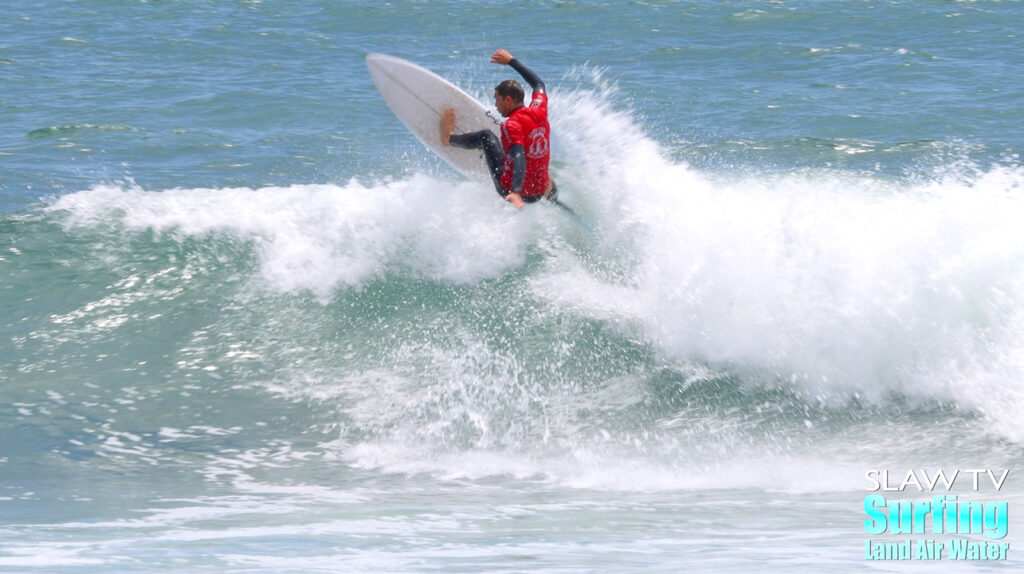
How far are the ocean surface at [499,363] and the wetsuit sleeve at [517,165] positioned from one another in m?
1.03

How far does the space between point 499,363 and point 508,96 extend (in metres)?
1.97

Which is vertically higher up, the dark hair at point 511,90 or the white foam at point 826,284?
the dark hair at point 511,90

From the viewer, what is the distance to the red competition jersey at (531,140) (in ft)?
25.6

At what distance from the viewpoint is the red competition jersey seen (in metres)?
7.80

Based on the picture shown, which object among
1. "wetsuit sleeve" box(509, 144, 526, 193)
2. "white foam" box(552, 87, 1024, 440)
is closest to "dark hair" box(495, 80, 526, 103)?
"wetsuit sleeve" box(509, 144, 526, 193)

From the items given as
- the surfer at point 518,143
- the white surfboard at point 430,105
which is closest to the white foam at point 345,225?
the white surfboard at point 430,105

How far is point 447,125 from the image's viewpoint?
914cm

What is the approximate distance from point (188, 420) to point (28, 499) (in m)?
1.46

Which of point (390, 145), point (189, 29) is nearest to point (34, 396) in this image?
point (390, 145)

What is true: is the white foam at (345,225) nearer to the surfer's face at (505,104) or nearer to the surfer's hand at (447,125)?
the surfer's hand at (447,125)

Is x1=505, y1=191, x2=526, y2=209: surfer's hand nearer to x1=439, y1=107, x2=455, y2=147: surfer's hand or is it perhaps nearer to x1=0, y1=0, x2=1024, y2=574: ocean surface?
x1=0, y1=0, x2=1024, y2=574: ocean surface

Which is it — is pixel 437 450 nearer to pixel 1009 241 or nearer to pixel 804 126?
pixel 1009 241

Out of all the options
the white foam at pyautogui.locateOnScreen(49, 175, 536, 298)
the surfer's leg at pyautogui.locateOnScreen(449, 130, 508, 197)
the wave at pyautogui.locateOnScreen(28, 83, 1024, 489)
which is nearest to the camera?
the wave at pyautogui.locateOnScreen(28, 83, 1024, 489)

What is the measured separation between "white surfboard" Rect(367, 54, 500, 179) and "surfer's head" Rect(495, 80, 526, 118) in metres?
0.98
